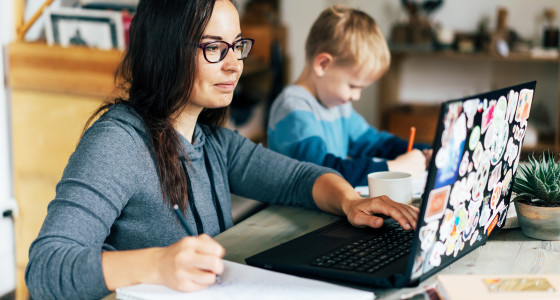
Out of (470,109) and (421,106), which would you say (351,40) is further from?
(421,106)

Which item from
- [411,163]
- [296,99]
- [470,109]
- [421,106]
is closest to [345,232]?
[470,109]

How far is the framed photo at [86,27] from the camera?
2.35m

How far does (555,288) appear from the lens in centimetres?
82

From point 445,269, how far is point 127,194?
0.52 m

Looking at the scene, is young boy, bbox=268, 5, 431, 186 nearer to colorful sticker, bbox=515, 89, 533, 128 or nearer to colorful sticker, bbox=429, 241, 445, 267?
colorful sticker, bbox=515, 89, 533, 128

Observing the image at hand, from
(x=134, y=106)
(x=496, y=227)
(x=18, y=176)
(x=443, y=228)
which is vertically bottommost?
(x=18, y=176)

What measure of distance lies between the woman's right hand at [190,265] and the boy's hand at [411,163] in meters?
0.82

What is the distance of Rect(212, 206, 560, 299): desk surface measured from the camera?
96cm

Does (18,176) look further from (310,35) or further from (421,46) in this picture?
(421,46)

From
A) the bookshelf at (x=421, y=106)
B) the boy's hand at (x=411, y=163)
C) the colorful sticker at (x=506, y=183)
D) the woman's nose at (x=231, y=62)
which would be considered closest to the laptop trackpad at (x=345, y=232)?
the colorful sticker at (x=506, y=183)

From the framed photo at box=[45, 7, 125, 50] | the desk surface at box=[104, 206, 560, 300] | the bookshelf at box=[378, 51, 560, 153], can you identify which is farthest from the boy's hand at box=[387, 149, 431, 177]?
the bookshelf at box=[378, 51, 560, 153]

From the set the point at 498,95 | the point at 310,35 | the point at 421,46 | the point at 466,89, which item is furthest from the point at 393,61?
the point at 498,95

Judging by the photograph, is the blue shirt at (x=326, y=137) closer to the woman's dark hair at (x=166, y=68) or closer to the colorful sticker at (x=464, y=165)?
the woman's dark hair at (x=166, y=68)

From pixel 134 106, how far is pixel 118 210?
0.74 feet
